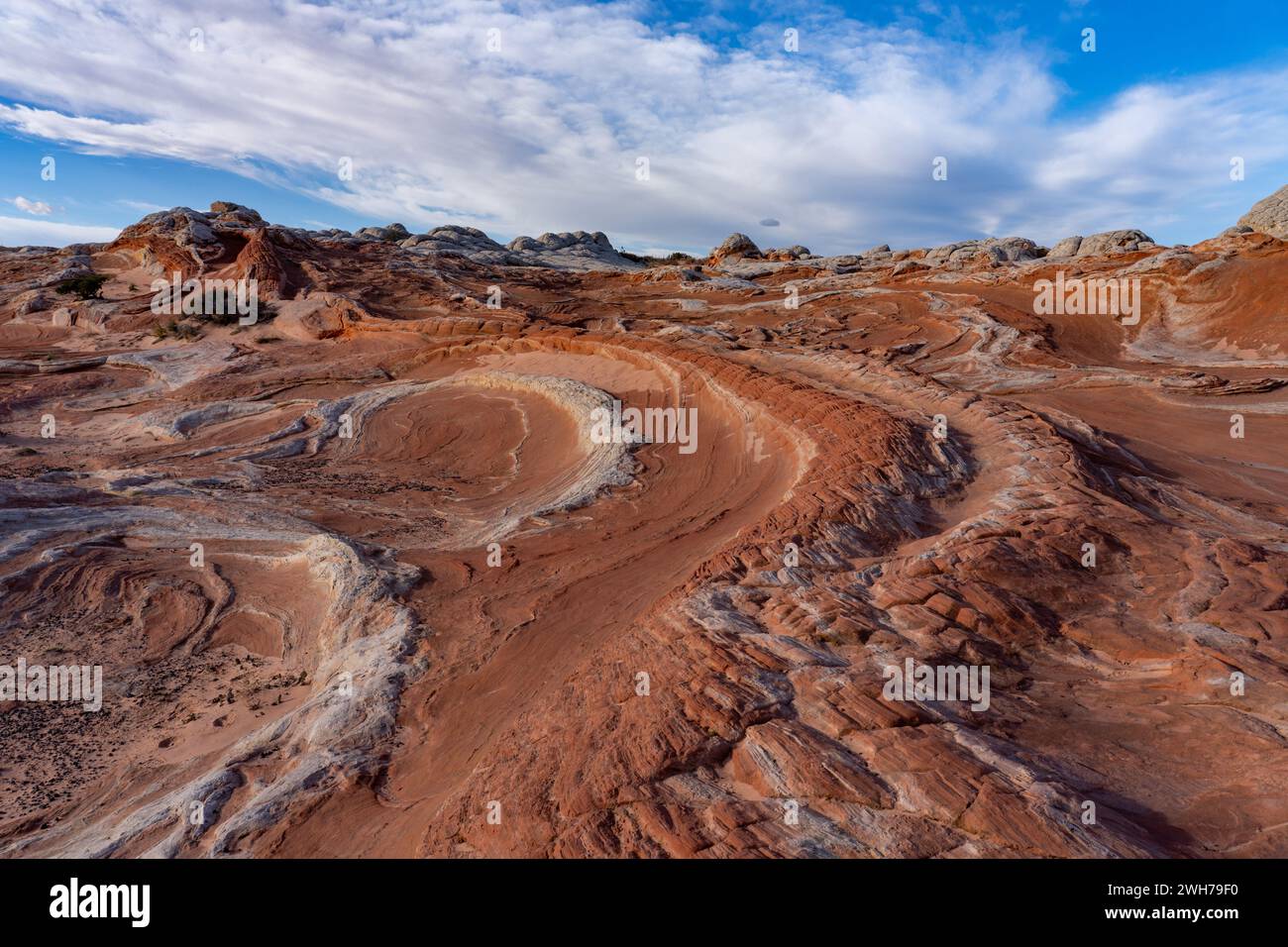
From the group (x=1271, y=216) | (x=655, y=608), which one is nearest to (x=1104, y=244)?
(x=1271, y=216)

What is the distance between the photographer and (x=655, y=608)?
795cm

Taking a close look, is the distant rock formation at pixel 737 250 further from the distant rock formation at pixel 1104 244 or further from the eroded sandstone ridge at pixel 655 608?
the eroded sandstone ridge at pixel 655 608

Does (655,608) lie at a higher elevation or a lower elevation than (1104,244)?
lower

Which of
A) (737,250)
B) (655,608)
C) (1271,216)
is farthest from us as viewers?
(737,250)

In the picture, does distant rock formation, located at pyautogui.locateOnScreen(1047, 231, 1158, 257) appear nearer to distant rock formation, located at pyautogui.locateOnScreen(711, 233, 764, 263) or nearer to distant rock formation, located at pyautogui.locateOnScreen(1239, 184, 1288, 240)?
distant rock formation, located at pyautogui.locateOnScreen(1239, 184, 1288, 240)

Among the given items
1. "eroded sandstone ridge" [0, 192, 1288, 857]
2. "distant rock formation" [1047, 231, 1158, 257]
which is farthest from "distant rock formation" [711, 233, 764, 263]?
"eroded sandstone ridge" [0, 192, 1288, 857]

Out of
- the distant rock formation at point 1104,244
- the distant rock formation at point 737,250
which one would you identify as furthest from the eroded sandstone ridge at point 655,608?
the distant rock formation at point 737,250

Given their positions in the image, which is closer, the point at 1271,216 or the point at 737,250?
the point at 1271,216

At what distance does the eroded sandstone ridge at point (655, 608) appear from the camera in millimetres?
5016

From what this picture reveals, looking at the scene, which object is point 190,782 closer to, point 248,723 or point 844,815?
point 248,723

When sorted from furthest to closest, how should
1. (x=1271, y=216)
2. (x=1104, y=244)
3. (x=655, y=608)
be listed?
(x=1104, y=244) < (x=1271, y=216) < (x=655, y=608)

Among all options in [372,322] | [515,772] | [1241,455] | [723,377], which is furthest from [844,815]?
[372,322]

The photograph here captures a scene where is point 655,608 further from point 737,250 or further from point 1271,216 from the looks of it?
point 737,250

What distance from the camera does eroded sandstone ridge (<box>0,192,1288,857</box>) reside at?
197 inches
